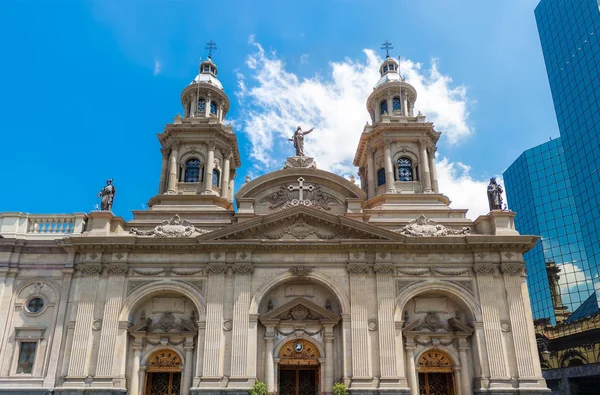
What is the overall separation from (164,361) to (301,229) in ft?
33.9

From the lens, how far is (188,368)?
2661cm

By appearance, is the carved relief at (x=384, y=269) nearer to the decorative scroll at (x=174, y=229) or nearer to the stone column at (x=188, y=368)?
the decorative scroll at (x=174, y=229)

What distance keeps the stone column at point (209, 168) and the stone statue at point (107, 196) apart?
20.8 feet

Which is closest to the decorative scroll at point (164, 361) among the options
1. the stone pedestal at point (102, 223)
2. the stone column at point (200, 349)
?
the stone column at point (200, 349)

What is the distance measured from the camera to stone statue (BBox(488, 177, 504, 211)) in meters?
30.0

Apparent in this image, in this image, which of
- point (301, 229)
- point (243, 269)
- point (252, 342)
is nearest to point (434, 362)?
point (252, 342)

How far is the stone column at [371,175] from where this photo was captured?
3659 centimetres

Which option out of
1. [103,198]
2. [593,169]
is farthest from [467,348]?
[593,169]

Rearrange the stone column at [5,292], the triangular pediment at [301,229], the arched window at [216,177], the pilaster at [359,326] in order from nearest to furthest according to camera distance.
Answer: the pilaster at [359,326]
the stone column at [5,292]
the triangular pediment at [301,229]
the arched window at [216,177]

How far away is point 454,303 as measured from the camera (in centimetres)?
2820

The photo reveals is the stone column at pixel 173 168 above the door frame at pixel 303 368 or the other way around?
above

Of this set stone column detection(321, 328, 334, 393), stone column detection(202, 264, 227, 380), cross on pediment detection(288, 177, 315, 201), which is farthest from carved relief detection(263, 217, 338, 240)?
stone column detection(321, 328, 334, 393)

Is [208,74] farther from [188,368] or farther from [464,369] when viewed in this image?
[464,369]

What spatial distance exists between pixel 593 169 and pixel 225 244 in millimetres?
44596
